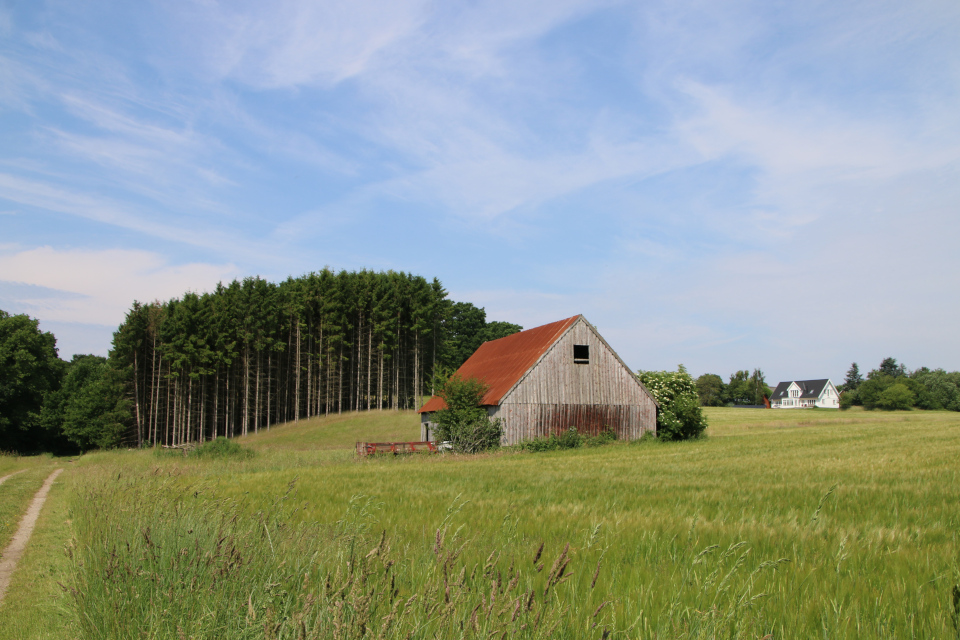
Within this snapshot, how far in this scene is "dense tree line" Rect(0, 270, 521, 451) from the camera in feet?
176

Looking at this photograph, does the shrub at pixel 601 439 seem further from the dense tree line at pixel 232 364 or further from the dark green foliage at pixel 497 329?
the dark green foliage at pixel 497 329

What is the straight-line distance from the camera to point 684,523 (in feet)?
27.2

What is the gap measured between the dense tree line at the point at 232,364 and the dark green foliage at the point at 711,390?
98.9m

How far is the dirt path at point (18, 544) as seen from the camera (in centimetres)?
909

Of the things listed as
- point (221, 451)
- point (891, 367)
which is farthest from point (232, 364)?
point (891, 367)

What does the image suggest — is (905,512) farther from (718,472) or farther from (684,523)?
(718,472)

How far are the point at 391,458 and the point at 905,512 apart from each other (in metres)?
22.9

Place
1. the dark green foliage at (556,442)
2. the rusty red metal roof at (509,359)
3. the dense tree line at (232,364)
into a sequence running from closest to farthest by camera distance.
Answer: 1. the dark green foliage at (556,442)
2. the rusty red metal roof at (509,359)
3. the dense tree line at (232,364)

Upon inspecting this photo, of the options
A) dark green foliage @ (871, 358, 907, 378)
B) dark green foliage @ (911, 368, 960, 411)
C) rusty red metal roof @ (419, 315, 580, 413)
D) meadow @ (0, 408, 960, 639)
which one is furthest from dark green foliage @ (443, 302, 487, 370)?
dark green foliage @ (871, 358, 907, 378)

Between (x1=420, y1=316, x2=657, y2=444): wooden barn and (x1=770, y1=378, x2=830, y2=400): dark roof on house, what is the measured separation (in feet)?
412

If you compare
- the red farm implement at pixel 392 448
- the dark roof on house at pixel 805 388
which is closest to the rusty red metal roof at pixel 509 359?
the red farm implement at pixel 392 448

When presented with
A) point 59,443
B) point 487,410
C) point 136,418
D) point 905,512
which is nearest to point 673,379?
point 487,410

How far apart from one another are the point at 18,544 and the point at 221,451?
22.1 m

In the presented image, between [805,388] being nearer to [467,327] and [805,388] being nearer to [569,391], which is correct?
[467,327]
